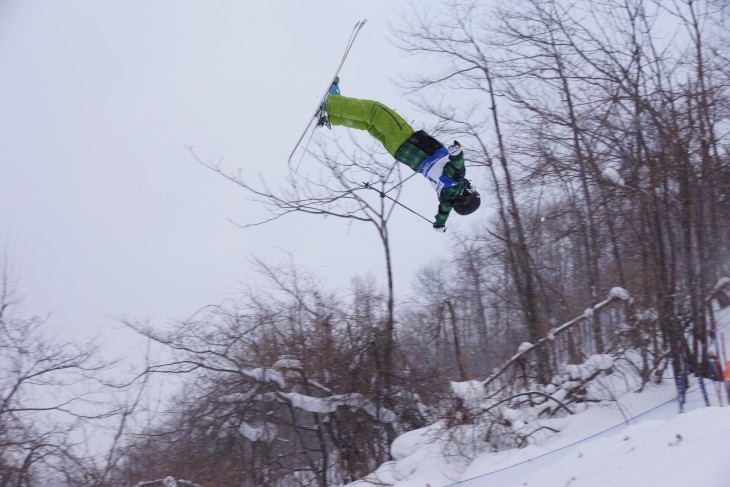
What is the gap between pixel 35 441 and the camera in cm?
993

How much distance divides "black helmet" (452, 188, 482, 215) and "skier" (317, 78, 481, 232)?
0.5 inches

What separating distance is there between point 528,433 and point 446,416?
1.22m

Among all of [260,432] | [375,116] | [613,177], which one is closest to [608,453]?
[375,116]

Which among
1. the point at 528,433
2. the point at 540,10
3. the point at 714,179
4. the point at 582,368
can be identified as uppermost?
the point at 540,10

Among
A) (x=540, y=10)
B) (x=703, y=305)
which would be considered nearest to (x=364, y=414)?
(x=703, y=305)

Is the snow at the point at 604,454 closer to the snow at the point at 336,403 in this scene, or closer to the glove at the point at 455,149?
the snow at the point at 336,403

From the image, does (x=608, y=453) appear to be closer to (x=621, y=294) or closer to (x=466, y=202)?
(x=466, y=202)

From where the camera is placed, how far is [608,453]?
15.5 ft

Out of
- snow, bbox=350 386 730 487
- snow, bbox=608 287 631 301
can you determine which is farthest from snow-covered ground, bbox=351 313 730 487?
snow, bbox=608 287 631 301

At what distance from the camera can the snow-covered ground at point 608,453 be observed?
12.0 feet

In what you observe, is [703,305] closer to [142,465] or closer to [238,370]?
[238,370]

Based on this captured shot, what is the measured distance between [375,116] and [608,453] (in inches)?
162

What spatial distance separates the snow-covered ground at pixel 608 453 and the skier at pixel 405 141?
126 inches

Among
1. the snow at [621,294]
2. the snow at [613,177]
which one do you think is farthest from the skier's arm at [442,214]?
the snow at [621,294]
